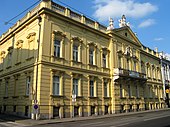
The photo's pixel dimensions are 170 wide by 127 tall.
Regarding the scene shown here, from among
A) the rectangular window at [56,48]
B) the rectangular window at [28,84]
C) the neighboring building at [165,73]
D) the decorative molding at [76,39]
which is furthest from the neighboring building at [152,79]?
the rectangular window at [28,84]

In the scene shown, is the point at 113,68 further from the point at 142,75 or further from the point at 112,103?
the point at 142,75

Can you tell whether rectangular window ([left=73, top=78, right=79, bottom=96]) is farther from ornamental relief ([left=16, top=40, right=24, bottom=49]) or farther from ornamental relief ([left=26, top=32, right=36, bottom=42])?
ornamental relief ([left=16, top=40, right=24, bottom=49])

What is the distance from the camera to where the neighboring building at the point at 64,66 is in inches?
811

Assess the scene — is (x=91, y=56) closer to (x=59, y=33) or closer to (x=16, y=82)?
(x=59, y=33)

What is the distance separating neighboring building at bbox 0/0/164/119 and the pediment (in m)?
0.17

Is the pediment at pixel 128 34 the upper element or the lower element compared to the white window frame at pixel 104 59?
upper

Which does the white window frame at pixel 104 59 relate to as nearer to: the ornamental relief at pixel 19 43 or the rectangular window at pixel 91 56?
the rectangular window at pixel 91 56

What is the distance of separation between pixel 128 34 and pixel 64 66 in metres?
16.8

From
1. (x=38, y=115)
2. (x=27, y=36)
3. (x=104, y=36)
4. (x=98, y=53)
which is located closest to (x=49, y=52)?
(x=27, y=36)

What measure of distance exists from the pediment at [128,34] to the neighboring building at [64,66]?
0.54ft

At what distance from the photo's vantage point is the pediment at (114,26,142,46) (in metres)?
32.0

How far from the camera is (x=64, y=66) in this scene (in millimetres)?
22078

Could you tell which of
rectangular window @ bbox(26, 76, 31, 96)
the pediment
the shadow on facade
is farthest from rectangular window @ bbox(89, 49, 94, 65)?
rectangular window @ bbox(26, 76, 31, 96)

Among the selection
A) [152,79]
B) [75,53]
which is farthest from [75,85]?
[152,79]
